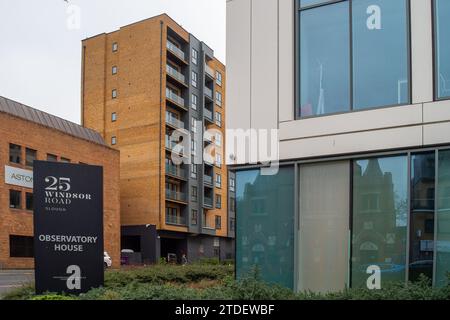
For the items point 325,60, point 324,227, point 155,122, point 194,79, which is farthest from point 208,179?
point 324,227

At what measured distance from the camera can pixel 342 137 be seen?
36.9 ft

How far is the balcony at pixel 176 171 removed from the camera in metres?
56.4

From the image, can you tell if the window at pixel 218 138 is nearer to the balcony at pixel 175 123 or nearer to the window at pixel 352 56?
the balcony at pixel 175 123

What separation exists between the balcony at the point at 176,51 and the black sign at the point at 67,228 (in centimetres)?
4891

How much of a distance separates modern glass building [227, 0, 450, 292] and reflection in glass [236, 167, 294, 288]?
23 mm

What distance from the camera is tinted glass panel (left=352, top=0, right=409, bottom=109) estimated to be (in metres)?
10.9

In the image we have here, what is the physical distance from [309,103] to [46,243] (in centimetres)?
601

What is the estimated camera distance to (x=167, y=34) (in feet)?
192

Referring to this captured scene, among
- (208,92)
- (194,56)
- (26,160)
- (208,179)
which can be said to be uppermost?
(194,56)

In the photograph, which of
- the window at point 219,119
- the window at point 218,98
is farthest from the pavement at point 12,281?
the window at point 218,98

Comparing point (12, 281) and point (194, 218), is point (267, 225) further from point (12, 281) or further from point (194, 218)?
point (194, 218)

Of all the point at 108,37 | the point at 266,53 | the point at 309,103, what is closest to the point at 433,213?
the point at 309,103

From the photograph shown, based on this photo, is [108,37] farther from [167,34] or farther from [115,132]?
[115,132]

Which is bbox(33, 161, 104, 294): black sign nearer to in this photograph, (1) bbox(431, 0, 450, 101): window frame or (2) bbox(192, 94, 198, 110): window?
(1) bbox(431, 0, 450, 101): window frame
